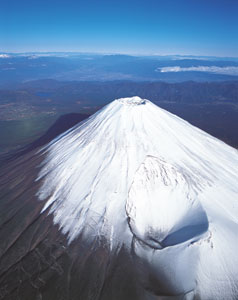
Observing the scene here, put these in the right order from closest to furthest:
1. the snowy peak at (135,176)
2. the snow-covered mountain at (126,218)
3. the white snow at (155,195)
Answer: the snow-covered mountain at (126,218)
the white snow at (155,195)
the snowy peak at (135,176)

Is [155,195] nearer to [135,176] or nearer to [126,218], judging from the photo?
[135,176]

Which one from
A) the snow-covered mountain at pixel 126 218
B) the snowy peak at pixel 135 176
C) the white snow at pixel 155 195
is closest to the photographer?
the snow-covered mountain at pixel 126 218

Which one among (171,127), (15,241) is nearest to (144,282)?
(15,241)

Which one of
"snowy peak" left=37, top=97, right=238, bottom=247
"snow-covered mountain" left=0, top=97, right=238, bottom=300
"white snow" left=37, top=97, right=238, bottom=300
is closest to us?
"snow-covered mountain" left=0, top=97, right=238, bottom=300

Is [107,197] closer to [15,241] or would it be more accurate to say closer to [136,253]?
[136,253]

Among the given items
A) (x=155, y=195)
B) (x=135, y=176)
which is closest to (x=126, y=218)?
(x=155, y=195)
